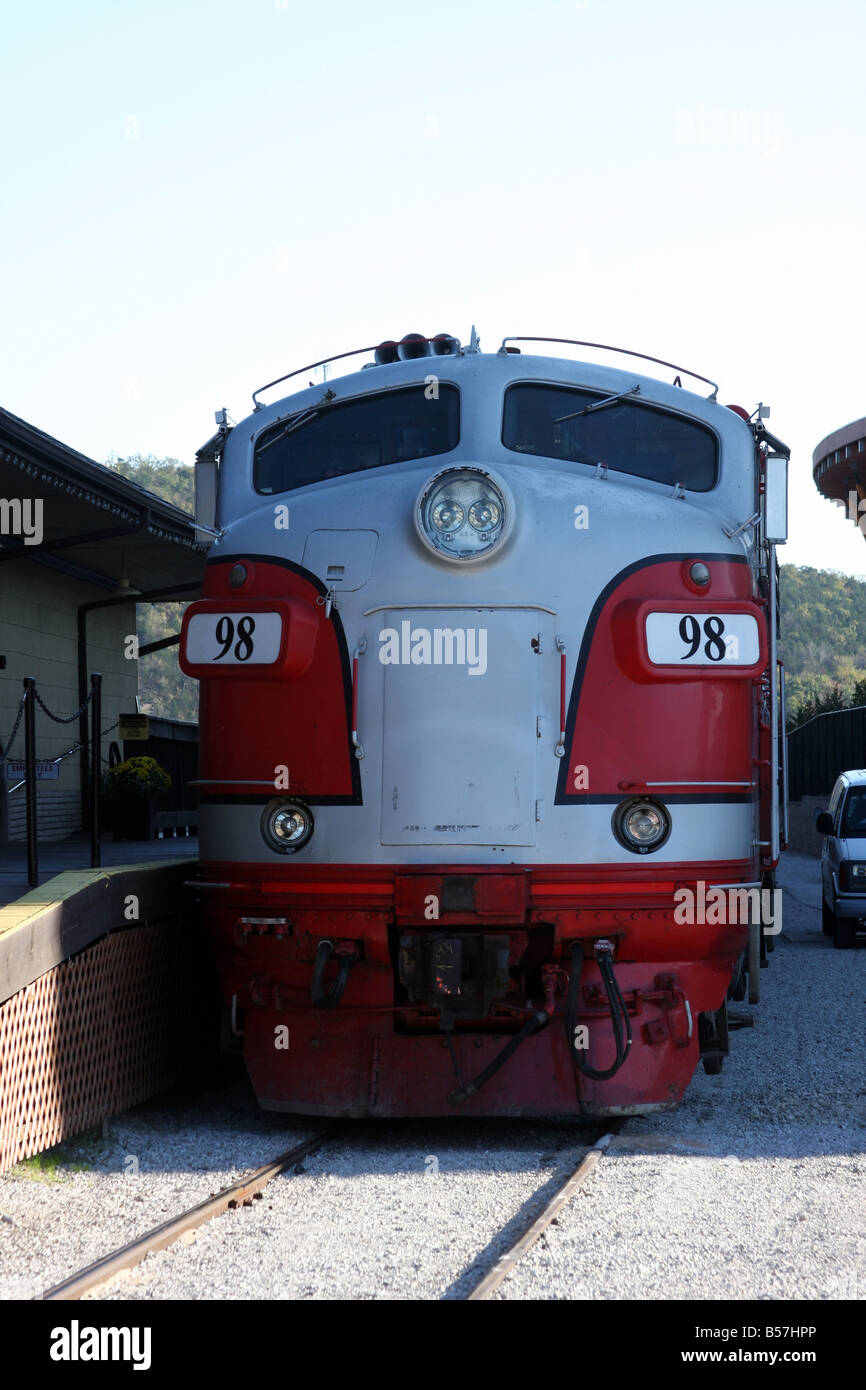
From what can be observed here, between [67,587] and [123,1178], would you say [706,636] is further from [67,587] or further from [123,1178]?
[67,587]

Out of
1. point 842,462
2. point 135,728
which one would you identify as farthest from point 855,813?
point 842,462

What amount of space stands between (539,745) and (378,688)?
32.1 inches

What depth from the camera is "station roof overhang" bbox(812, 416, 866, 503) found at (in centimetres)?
3125

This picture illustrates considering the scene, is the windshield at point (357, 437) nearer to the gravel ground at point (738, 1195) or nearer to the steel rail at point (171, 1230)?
the steel rail at point (171, 1230)

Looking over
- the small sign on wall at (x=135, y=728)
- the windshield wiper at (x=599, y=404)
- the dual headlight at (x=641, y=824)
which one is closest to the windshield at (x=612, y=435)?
the windshield wiper at (x=599, y=404)

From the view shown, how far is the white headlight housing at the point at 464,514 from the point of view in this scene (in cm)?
703

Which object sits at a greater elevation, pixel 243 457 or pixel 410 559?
pixel 243 457

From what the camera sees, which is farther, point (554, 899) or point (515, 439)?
point (515, 439)

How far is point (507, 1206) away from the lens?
5988 millimetres

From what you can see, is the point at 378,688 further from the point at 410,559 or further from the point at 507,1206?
the point at 507,1206

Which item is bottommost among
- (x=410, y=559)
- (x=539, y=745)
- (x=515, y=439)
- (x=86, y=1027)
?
(x=86, y=1027)

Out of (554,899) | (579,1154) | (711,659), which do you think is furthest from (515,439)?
(579,1154)
